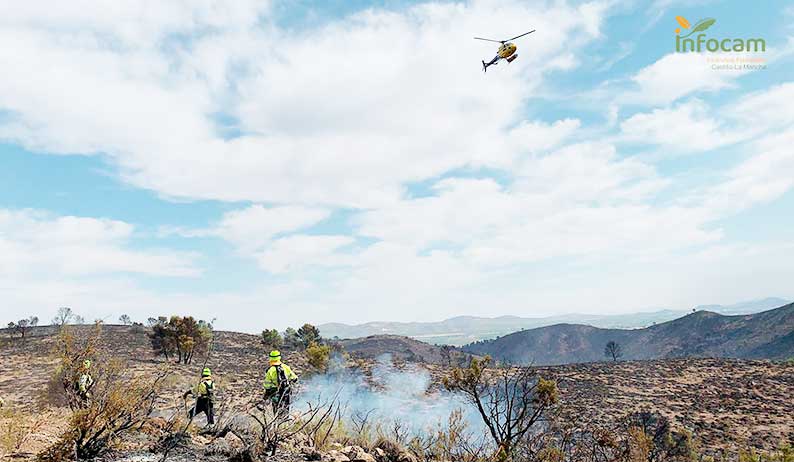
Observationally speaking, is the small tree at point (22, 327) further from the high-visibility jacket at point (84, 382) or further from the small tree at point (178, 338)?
the high-visibility jacket at point (84, 382)

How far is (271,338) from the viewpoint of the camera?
161ft

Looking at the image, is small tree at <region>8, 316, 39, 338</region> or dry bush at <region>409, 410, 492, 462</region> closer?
dry bush at <region>409, 410, 492, 462</region>

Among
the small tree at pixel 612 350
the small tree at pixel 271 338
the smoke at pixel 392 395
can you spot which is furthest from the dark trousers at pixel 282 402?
the small tree at pixel 612 350

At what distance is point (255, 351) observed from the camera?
42.5 metres

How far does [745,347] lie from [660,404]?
59.3m

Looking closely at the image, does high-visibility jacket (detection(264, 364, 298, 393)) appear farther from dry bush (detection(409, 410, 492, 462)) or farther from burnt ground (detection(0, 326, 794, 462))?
burnt ground (detection(0, 326, 794, 462))

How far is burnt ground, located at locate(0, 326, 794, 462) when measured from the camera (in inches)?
798

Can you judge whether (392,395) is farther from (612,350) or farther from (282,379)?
(612,350)

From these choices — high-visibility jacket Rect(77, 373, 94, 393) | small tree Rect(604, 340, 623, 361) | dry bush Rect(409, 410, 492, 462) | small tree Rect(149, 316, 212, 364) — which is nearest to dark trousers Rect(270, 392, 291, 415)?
dry bush Rect(409, 410, 492, 462)

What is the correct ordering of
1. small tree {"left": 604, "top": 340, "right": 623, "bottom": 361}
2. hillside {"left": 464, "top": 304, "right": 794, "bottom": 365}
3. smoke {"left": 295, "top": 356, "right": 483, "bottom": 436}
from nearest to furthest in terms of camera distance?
1. smoke {"left": 295, "top": 356, "right": 483, "bottom": 436}
2. small tree {"left": 604, "top": 340, "right": 623, "bottom": 361}
3. hillside {"left": 464, "top": 304, "right": 794, "bottom": 365}

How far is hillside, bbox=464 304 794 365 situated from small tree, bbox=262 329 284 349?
114 feet

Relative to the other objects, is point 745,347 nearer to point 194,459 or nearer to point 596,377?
point 596,377

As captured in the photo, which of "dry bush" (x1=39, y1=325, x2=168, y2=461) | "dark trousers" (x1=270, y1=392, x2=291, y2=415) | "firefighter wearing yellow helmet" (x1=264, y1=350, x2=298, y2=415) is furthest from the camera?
"firefighter wearing yellow helmet" (x1=264, y1=350, x2=298, y2=415)

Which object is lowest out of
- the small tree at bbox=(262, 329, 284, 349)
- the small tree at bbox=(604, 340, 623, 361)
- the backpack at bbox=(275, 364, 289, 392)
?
the small tree at bbox=(604, 340, 623, 361)
